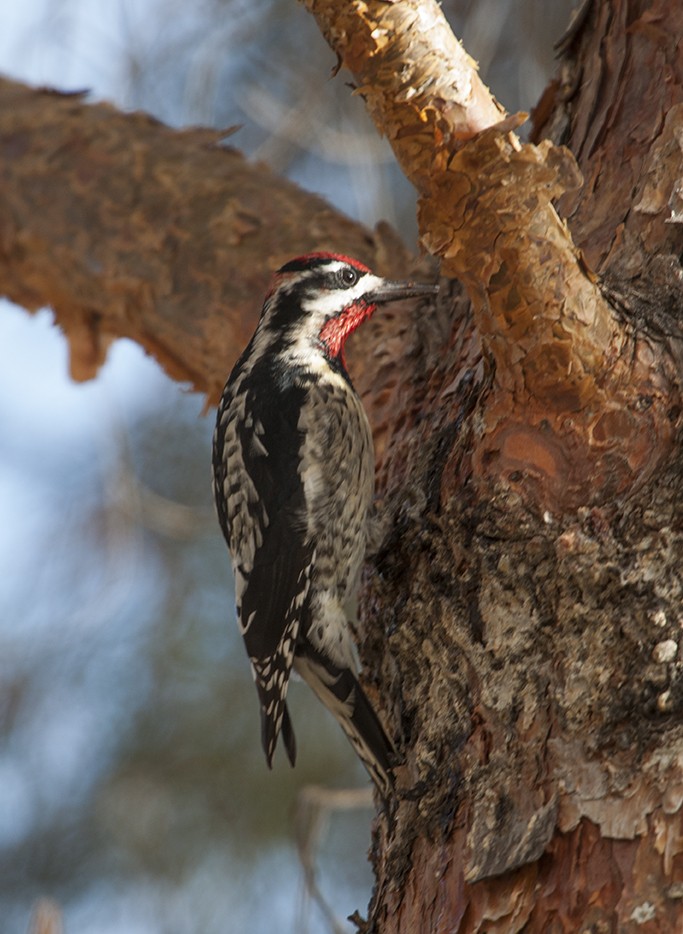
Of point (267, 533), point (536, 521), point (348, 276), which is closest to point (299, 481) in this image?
point (267, 533)

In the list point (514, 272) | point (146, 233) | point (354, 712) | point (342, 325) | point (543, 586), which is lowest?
point (354, 712)

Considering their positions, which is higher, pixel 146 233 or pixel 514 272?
pixel 146 233

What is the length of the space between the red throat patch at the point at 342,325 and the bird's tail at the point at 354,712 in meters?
0.80

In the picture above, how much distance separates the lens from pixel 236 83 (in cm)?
476

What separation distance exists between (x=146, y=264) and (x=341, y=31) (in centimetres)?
192

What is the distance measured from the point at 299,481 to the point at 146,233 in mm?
1129

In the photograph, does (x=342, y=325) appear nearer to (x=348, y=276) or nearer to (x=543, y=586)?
(x=348, y=276)

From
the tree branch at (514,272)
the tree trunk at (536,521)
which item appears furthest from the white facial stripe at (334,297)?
the tree branch at (514,272)

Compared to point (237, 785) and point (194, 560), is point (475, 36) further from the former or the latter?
point (237, 785)

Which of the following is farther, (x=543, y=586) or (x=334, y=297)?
(x=334, y=297)

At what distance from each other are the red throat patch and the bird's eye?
0.07m

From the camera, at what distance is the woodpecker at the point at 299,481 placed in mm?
2660

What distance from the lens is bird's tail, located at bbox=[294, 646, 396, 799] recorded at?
222 cm

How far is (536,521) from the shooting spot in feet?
6.49
